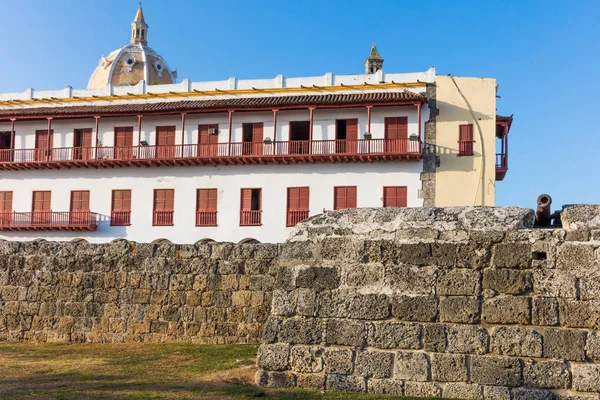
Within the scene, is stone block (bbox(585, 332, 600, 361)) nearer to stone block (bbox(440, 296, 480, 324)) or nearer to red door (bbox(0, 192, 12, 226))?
stone block (bbox(440, 296, 480, 324))

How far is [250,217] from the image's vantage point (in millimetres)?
32656

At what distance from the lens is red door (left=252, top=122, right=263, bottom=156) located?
108ft

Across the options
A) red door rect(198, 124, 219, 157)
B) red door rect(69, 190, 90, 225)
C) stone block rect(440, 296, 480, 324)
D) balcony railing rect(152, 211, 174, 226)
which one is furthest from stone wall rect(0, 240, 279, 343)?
red door rect(69, 190, 90, 225)

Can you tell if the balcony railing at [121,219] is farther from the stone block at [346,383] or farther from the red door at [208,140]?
the stone block at [346,383]

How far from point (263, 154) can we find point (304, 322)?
2450 cm

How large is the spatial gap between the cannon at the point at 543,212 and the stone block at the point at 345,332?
2594 millimetres

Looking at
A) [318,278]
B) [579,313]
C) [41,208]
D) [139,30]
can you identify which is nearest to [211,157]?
[41,208]

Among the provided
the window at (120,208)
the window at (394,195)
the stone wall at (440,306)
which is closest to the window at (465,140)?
the window at (394,195)

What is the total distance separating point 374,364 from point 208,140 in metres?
27.0

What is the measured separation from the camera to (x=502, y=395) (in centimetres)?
777

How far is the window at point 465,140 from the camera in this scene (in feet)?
105

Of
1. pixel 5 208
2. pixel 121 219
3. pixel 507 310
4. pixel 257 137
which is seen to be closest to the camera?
pixel 507 310

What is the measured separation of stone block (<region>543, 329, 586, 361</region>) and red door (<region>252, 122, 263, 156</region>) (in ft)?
85.0

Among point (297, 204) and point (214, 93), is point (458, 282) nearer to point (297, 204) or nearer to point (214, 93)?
point (297, 204)
